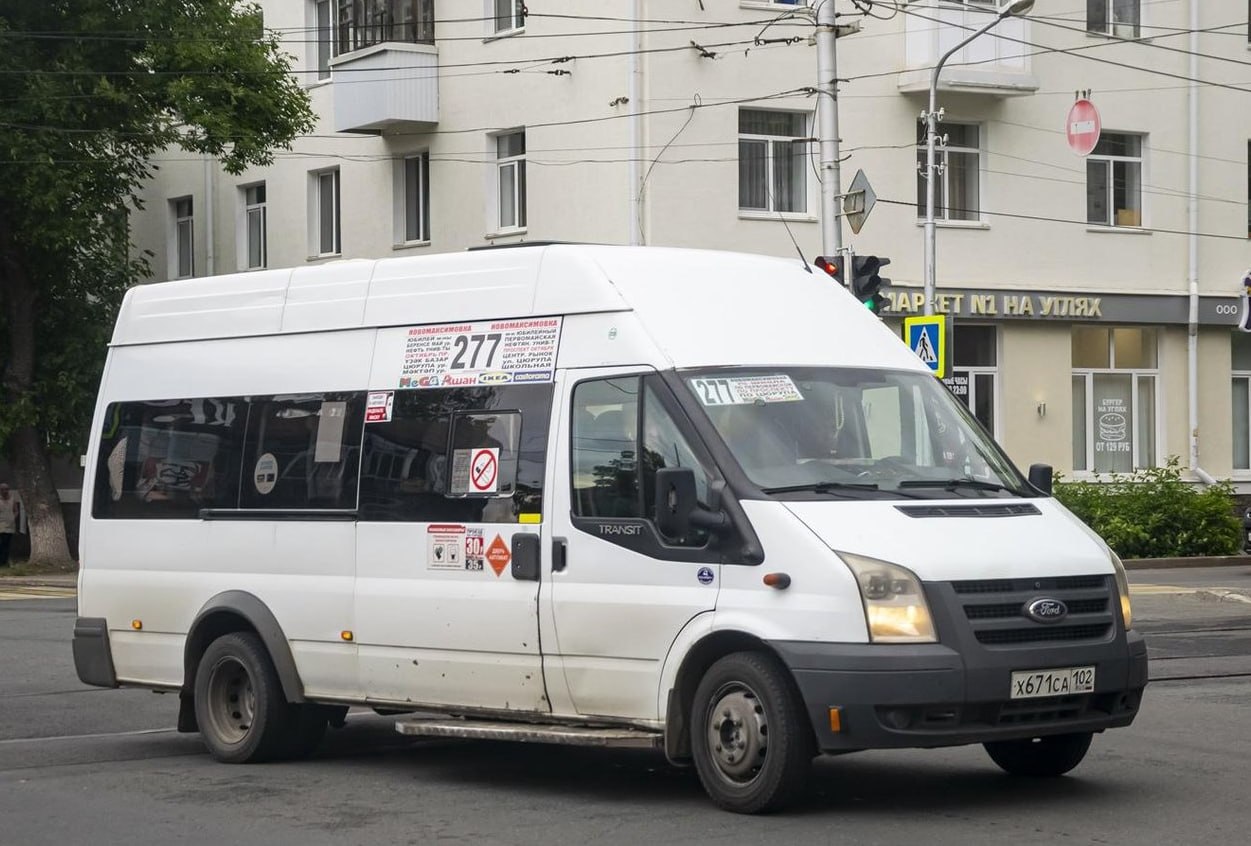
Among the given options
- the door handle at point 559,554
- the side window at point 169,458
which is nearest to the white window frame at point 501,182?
the side window at point 169,458

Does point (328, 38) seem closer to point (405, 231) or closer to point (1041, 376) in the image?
point (405, 231)

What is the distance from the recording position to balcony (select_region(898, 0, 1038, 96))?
30844 millimetres

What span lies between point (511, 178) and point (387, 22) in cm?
377

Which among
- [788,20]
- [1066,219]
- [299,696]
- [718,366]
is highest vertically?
[788,20]

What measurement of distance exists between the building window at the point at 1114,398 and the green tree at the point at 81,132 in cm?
1376

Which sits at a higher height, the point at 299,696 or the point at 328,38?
the point at 328,38

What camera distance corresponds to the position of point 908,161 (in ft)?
102

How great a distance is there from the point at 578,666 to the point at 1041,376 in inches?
973

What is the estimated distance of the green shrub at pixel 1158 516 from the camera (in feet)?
98.4

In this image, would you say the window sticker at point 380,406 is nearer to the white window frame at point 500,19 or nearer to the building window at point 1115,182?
the white window frame at point 500,19

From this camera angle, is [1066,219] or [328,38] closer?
[1066,219]

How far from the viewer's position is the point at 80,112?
3216 cm

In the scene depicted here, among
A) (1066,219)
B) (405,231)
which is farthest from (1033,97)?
(405,231)

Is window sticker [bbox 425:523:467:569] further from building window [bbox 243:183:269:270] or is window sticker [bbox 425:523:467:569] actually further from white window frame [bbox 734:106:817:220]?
building window [bbox 243:183:269:270]
